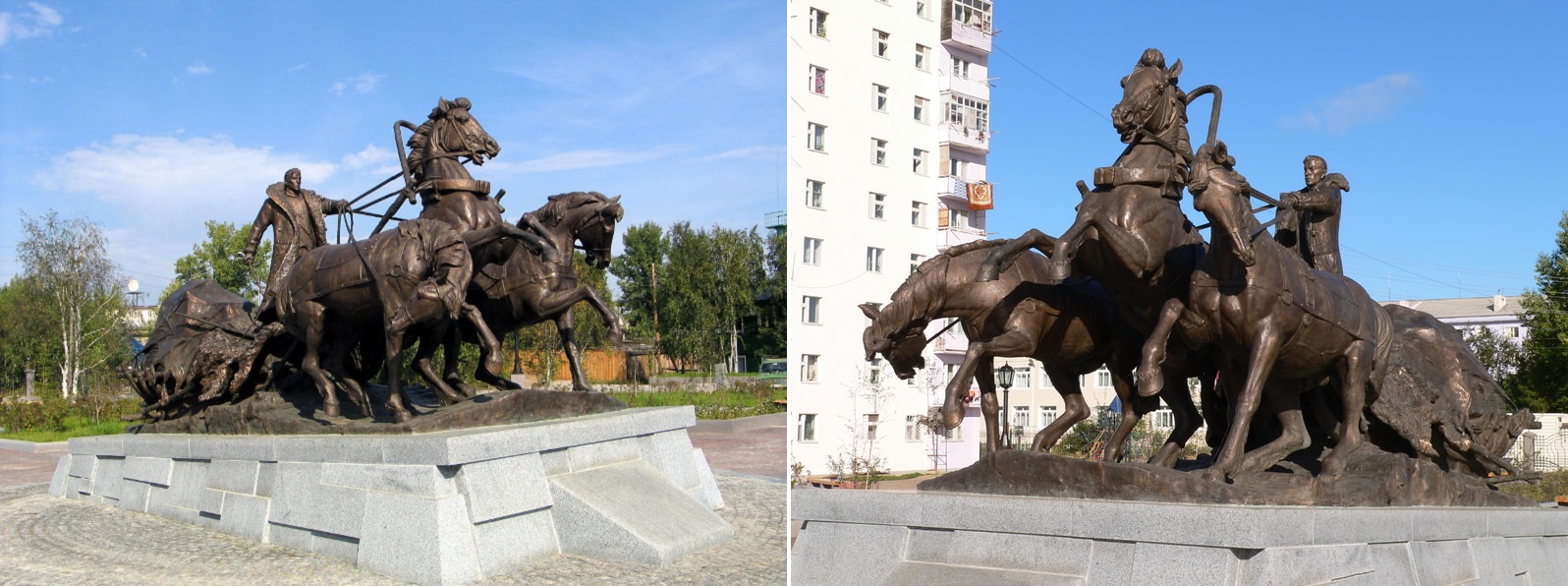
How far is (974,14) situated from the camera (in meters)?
37.7

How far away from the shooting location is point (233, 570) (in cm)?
927

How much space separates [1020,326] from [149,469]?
29.1ft

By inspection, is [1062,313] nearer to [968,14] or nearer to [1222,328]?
[1222,328]

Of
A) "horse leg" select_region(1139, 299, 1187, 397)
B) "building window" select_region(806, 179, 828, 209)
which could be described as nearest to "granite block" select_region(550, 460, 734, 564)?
"horse leg" select_region(1139, 299, 1187, 397)

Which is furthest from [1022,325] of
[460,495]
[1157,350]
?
[460,495]

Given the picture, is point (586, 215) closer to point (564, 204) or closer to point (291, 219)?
point (564, 204)

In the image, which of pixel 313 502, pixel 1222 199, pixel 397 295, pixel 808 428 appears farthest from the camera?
pixel 808 428

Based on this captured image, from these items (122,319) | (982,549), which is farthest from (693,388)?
(982,549)

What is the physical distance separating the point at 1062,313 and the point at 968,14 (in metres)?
30.2

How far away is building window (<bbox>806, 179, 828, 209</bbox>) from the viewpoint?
104ft

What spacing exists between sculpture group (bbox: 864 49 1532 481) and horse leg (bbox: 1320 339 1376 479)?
0.01m

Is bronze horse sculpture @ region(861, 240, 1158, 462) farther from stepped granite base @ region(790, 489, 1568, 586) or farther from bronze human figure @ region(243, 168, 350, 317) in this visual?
bronze human figure @ region(243, 168, 350, 317)

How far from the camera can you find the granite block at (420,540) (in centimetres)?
880

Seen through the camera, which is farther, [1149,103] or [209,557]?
[209,557]
